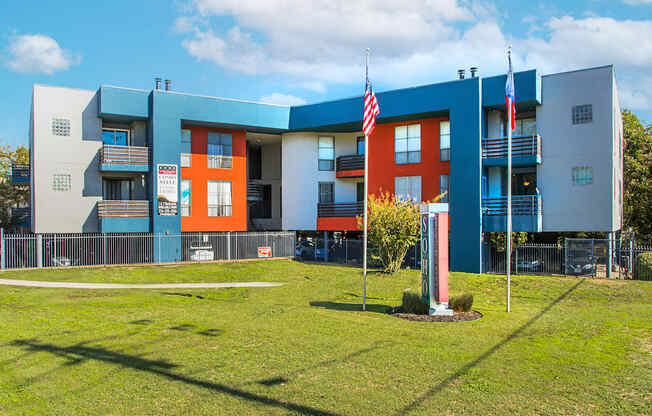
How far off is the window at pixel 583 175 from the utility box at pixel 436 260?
1586cm

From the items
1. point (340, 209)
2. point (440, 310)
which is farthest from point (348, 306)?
point (340, 209)

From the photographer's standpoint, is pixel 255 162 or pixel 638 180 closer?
pixel 255 162

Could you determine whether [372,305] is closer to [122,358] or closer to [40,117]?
[122,358]

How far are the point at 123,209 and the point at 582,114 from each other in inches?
1085

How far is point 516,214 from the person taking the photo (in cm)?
2839

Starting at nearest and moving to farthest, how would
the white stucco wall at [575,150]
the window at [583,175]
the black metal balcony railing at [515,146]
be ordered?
the white stucco wall at [575,150]
the window at [583,175]
the black metal balcony railing at [515,146]

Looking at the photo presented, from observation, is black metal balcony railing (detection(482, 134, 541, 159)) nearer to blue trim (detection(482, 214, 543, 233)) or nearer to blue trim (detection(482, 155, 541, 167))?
blue trim (detection(482, 155, 541, 167))

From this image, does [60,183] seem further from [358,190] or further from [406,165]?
[406,165]

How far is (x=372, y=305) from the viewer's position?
18562mm

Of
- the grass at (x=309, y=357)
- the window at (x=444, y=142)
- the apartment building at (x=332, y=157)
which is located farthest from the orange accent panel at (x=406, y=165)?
the grass at (x=309, y=357)

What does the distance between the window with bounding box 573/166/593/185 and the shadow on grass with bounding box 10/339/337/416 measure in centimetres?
2445

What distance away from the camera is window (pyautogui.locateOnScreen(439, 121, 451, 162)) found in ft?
102

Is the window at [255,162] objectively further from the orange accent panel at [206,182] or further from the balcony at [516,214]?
the balcony at [516,214]

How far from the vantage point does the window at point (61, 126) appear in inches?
1212
